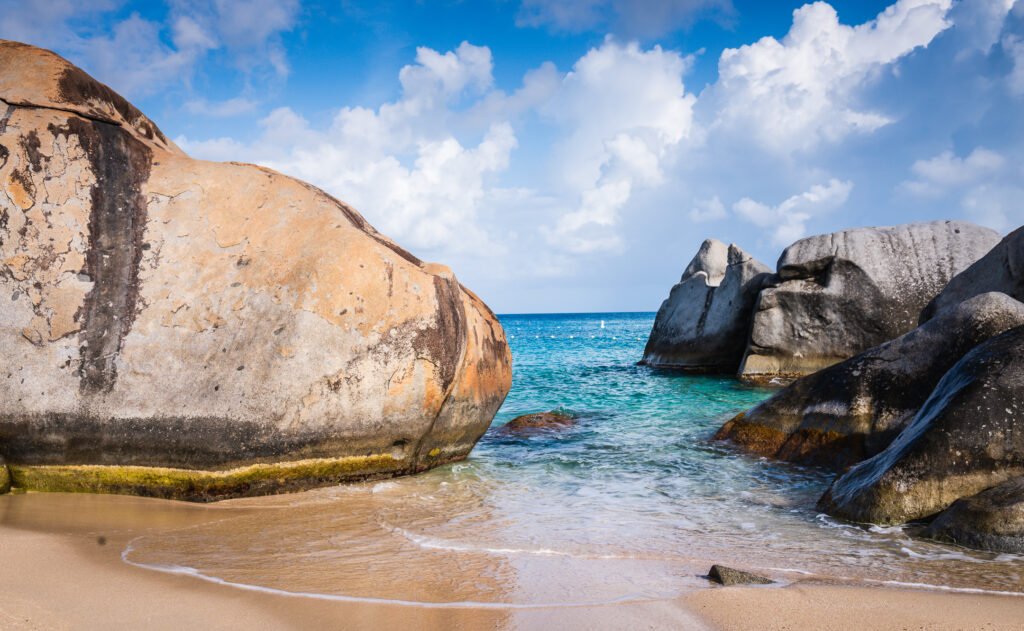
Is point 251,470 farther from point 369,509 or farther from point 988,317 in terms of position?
point 988,317

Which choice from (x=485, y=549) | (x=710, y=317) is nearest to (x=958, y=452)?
(x=485, y=549)

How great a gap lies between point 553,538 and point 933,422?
7.58 ft

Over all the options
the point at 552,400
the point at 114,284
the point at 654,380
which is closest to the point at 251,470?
the point at 114,284

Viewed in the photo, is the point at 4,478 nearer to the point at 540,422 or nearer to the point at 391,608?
the point at 391,608

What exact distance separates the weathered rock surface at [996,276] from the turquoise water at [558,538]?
Answer: 3.47 metres

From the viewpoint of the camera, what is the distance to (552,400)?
1109 centimetres

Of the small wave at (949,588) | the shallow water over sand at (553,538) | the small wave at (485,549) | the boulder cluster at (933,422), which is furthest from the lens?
the boulder cluster at (933,422)

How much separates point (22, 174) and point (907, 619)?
17.1 feet

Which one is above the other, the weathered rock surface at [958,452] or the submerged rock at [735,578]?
the weathered rock surface at [958,452]

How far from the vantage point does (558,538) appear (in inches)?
139

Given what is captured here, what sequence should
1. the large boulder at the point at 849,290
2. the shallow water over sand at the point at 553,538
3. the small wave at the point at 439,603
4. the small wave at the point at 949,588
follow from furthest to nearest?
the large boulder at the point at 849,290 → the shallow water over sand at the point at 553,538 → the small wave at the point at 949,588 → the small wave at the point at 439,603

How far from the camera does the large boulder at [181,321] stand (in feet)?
12.9

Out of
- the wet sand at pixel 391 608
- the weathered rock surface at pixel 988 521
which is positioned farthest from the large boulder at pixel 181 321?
the weathered rock surface at pixel 988 521

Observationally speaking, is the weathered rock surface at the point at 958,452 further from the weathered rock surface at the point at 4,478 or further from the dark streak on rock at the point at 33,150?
the dark streak on rock at the point at 33,150
